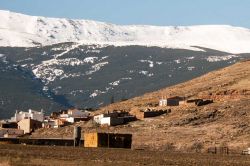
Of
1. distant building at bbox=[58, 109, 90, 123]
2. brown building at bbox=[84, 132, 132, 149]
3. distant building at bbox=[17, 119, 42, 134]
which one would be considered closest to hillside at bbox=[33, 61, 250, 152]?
distant building at bbox=[58, 109, 90, 123]

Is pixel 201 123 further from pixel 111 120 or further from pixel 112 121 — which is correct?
pixel 111 120

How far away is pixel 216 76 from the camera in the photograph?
18762 centimetres

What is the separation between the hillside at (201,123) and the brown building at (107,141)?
1280 centimetres

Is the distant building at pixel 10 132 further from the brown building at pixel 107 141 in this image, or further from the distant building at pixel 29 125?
the brown building at pixel 107 141

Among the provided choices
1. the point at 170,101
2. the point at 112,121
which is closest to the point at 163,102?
the point at 170,101

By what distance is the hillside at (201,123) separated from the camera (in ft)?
388

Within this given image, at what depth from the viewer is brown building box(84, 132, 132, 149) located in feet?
321

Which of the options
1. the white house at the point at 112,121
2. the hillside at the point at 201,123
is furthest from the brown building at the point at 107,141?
the white house at the point at 112,121

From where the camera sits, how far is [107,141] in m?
98.2

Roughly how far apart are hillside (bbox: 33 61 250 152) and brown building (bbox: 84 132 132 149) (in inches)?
504

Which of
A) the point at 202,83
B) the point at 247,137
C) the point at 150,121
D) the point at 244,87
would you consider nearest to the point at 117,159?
the point at 247,137

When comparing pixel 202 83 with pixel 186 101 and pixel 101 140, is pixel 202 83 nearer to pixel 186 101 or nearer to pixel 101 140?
pixel 186 101

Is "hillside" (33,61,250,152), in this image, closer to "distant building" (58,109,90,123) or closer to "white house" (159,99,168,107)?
"white house" (159,99,168,107)

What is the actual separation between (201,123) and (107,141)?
37983mm
